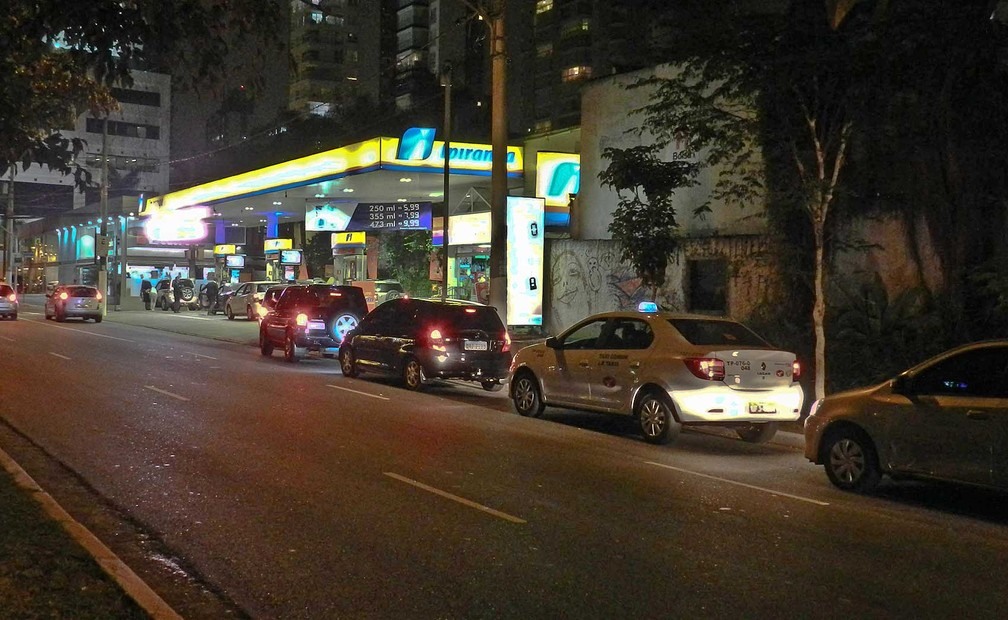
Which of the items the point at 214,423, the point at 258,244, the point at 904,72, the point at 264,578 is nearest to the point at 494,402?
the point at 214,423

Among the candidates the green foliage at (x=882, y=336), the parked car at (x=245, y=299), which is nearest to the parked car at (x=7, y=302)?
the parked car at (x=245, y=299)

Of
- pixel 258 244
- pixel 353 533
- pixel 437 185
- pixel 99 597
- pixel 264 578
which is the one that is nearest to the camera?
pixel 99 597

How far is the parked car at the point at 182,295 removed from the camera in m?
54.0

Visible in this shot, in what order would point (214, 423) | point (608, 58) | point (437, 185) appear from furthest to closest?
point (608, 58)
point (437, 185)
point (214, 423)

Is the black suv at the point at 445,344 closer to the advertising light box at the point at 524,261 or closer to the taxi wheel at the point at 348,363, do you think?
Result: the taxi wheel at the point at 348,363

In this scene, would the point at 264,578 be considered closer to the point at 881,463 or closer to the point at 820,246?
the point at 881,463

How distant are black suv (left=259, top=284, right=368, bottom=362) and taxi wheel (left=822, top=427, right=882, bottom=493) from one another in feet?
49.3

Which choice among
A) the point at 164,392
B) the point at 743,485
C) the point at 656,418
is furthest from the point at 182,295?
the point at 743,485

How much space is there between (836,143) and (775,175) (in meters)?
1.16

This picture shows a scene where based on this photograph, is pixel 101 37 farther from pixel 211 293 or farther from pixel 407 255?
pixel 211 293

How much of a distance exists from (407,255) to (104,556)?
118ft

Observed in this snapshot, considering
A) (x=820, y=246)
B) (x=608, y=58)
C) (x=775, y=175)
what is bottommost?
(x=820, y=246)

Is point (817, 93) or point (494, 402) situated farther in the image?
point (494, 402)

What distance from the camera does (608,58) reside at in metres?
78.3
